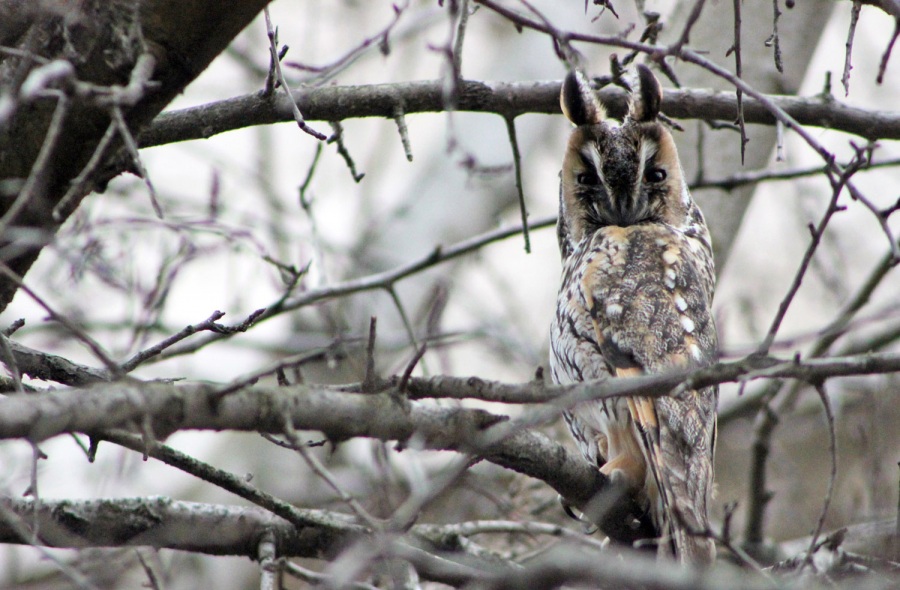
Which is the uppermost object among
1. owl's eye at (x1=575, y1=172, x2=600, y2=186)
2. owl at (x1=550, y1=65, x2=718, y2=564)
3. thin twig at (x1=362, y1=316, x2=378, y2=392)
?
owl's eye at (x1=575, y1=172, x2=600, y2=186)

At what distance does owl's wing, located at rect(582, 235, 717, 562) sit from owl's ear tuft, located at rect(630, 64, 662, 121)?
500 mm

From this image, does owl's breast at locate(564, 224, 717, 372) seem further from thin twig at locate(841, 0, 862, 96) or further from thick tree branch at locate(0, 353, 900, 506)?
thick tree branch at locate(0, 353, 900, 506)

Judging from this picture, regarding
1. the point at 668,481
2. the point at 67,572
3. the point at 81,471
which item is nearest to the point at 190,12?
the point at 67,572

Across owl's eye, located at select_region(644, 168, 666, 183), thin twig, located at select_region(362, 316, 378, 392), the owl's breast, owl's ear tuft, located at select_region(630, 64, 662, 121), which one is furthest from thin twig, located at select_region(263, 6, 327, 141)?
owl's eye, located at select_region(644, 168, 666, 183)

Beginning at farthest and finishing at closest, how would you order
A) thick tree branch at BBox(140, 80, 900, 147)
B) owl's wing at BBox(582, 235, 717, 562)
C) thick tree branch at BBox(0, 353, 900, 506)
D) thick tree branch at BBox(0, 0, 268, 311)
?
1. owl's wing at BBox(582, 235, 717, 562)
2. thick tree branch at BBox(140, 80, 900, 147)
3. thick tree branch at BBox(0, 0, 268, 311)
4. thick tree branch at BBox(0, 353, 900, 506)

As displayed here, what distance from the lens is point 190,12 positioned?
1.83 m

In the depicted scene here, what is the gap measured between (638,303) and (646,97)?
2.16ft

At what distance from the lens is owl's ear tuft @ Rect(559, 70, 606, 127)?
2.83 m

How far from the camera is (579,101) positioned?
3.05 meters

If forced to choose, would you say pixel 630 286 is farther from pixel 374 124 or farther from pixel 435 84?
pixel 374 124

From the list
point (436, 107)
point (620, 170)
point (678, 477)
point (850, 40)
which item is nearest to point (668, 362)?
point (678, 477)

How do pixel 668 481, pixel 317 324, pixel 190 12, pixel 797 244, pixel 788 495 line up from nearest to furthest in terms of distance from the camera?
pixel 190 12 → pixel 668 481 → pixel 788 495 → pixel 317 324 → pixel 797 244

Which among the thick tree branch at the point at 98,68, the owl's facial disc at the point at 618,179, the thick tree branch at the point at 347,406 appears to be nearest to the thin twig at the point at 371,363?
the thick tree branch at the point at 347,406

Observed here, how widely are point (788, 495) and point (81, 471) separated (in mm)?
4038
